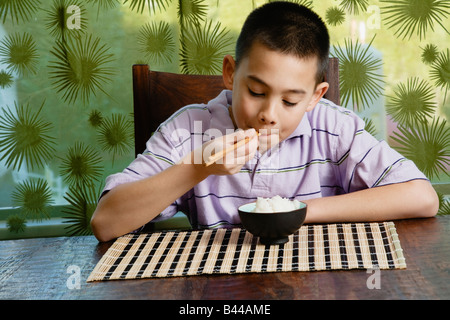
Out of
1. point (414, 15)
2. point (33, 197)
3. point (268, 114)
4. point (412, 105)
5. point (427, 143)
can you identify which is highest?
point (414, 15)

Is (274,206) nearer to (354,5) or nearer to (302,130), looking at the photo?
(302,130)

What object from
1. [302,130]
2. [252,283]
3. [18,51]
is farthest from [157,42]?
[252,283]

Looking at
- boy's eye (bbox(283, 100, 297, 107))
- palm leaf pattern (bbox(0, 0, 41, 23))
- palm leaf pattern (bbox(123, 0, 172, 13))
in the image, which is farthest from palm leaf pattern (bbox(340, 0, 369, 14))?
palm leaf pattern (bbox(0, 0, 41, 23))

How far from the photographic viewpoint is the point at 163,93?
1567mm

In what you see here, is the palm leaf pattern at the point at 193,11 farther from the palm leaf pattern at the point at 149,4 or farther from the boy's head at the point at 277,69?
the boy's head at the point at 277,69

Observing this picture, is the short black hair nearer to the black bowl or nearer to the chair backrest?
the chair backrest

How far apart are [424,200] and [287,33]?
1.71 ft

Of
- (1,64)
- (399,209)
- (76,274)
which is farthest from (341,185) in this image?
(1,64)

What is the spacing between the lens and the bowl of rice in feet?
3.04

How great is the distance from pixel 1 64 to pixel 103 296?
1.89m

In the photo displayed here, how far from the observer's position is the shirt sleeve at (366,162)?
129 centimetres

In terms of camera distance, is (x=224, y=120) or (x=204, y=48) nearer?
(x=224, y=120)

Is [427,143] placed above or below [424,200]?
below
